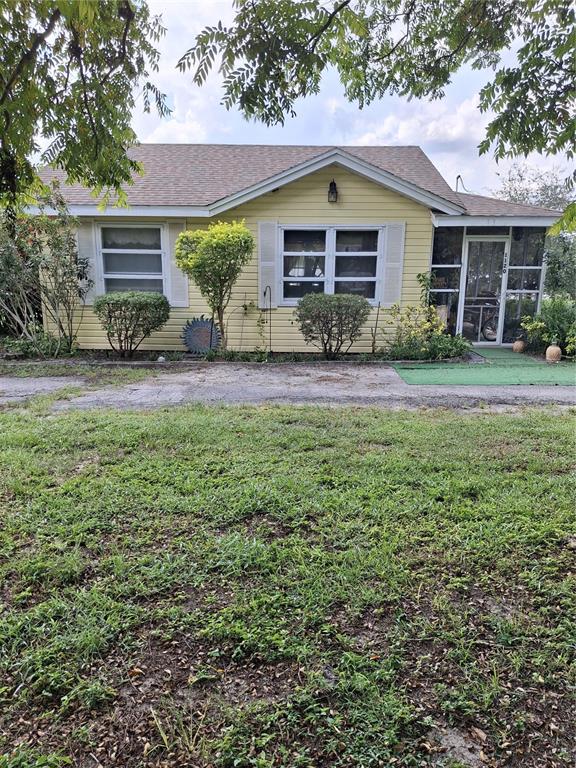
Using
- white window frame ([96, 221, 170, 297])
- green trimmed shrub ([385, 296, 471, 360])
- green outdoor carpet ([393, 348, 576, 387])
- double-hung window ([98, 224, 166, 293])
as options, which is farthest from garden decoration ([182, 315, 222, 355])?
green outdoor carpet ([393, 348, 576, 387])

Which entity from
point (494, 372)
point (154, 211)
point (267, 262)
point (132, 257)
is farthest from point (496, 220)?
point (132, 257)

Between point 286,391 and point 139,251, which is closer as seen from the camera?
point 286,391

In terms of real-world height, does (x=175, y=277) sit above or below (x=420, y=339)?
above

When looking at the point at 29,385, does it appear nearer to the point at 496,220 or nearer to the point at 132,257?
the point at 132,257

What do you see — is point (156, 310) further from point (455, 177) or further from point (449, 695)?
point (455, 177)

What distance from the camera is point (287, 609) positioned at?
2273mm

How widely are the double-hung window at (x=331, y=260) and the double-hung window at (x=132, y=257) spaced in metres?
2.59

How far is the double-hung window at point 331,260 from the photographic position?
9969mm

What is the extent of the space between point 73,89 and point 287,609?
3178mm

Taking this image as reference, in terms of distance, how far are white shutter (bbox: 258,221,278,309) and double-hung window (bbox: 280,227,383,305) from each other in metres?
0.18

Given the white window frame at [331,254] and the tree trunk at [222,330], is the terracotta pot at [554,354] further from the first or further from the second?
the tree trunk at [222,330]

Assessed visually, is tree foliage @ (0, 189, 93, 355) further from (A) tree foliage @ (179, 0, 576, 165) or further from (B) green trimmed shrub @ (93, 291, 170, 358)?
(A) tree foliage @ (179, 0, 576, 165)

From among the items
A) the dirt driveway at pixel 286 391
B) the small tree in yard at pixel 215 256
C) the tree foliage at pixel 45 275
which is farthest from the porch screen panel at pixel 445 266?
the tree foliage at pixel 45 275

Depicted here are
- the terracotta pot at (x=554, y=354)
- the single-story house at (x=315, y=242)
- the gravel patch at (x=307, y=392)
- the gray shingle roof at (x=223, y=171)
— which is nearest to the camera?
the gravel patch at (x=307, y=392)
